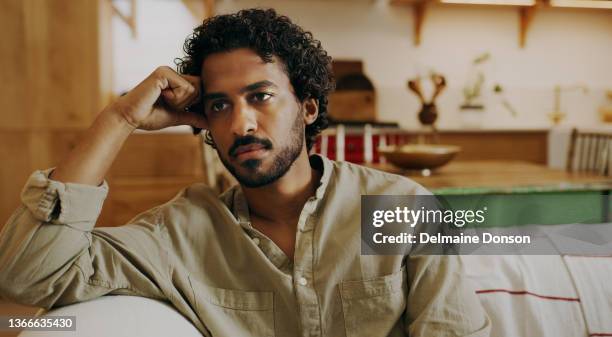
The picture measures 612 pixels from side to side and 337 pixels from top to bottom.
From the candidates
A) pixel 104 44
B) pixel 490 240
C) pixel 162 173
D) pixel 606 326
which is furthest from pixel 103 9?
pixel 606 326

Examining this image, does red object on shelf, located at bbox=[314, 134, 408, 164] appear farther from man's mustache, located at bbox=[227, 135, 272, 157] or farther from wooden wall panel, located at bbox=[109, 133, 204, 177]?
man's mustache, located at bbox=[227, 135, 272, 157]

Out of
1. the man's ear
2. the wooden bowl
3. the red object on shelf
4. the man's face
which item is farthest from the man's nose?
the red object on shelf

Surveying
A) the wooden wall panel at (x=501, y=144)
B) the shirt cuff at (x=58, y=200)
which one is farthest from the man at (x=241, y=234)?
the wooden wall panel at (x=501, y=144)

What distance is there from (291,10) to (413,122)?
4.94 ft

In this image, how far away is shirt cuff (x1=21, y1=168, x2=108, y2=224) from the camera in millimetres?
905

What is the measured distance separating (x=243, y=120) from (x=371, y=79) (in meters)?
3.78

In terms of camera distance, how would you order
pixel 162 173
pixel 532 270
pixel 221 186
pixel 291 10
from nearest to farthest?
pixel 532 270 → pixel 221 186 → pixel 162 173 → pixel 291 10

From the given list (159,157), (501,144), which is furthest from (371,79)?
(159,157)

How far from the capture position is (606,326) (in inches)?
42.2

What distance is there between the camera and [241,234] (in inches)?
41.6

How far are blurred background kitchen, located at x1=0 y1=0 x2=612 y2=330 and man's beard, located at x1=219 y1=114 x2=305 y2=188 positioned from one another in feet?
4.26

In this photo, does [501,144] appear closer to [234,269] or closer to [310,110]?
[310,110]

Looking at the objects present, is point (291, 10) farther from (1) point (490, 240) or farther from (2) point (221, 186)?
(1) point (490, 240)

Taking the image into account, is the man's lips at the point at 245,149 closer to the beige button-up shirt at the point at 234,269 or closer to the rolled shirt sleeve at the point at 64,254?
the beige button-up shirt at the point at 234,269
